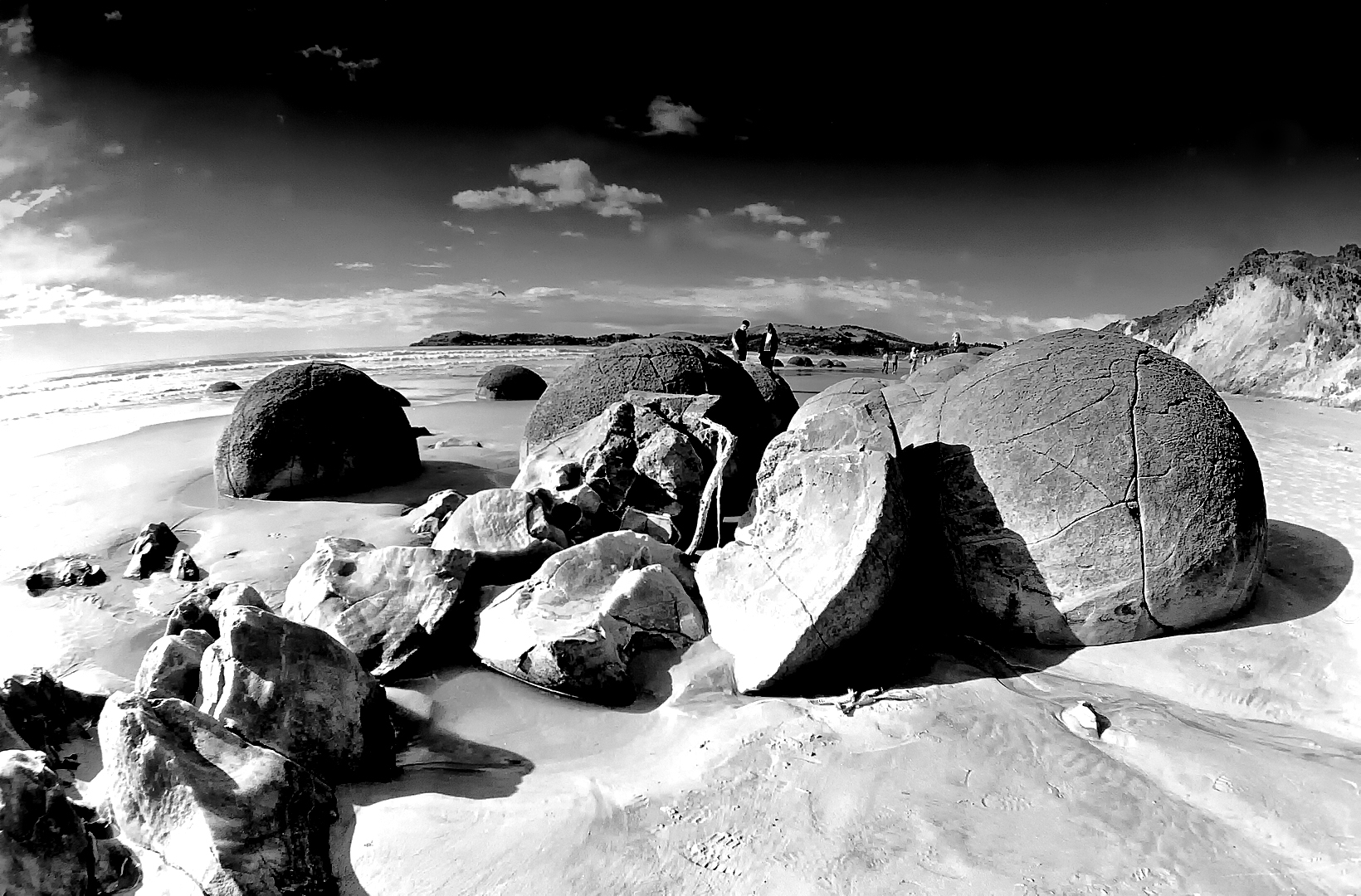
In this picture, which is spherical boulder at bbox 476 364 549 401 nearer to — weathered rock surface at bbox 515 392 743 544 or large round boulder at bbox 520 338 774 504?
large round boulder at bbox 520 338 774 504

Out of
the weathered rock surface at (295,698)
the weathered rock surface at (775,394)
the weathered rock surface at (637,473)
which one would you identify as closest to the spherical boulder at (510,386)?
the weathered rock surface at (775,394)

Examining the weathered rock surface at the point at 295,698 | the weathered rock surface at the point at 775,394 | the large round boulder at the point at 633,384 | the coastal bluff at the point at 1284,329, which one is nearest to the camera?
the weathered rock surface at the point at 295,698

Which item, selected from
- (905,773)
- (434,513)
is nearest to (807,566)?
(905,773)

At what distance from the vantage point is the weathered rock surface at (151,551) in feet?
17.4

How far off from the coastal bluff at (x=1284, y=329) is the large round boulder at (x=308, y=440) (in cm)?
1452

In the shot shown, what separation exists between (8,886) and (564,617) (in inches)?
91.1

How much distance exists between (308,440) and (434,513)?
2.32 meters

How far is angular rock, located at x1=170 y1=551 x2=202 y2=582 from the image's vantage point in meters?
5.20

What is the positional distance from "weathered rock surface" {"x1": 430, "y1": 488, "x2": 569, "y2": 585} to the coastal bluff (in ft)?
46.1

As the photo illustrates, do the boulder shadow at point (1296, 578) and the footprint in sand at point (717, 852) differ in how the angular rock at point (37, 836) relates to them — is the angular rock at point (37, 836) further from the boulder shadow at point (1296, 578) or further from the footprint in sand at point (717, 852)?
the boulder shadow at point (1296, 578)

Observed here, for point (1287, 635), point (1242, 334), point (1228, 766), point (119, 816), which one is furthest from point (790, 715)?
point (1242, 334)

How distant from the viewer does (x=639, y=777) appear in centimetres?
297

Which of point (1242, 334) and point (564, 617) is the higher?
point (1242, 334)

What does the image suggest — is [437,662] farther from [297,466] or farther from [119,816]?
[297,466]
